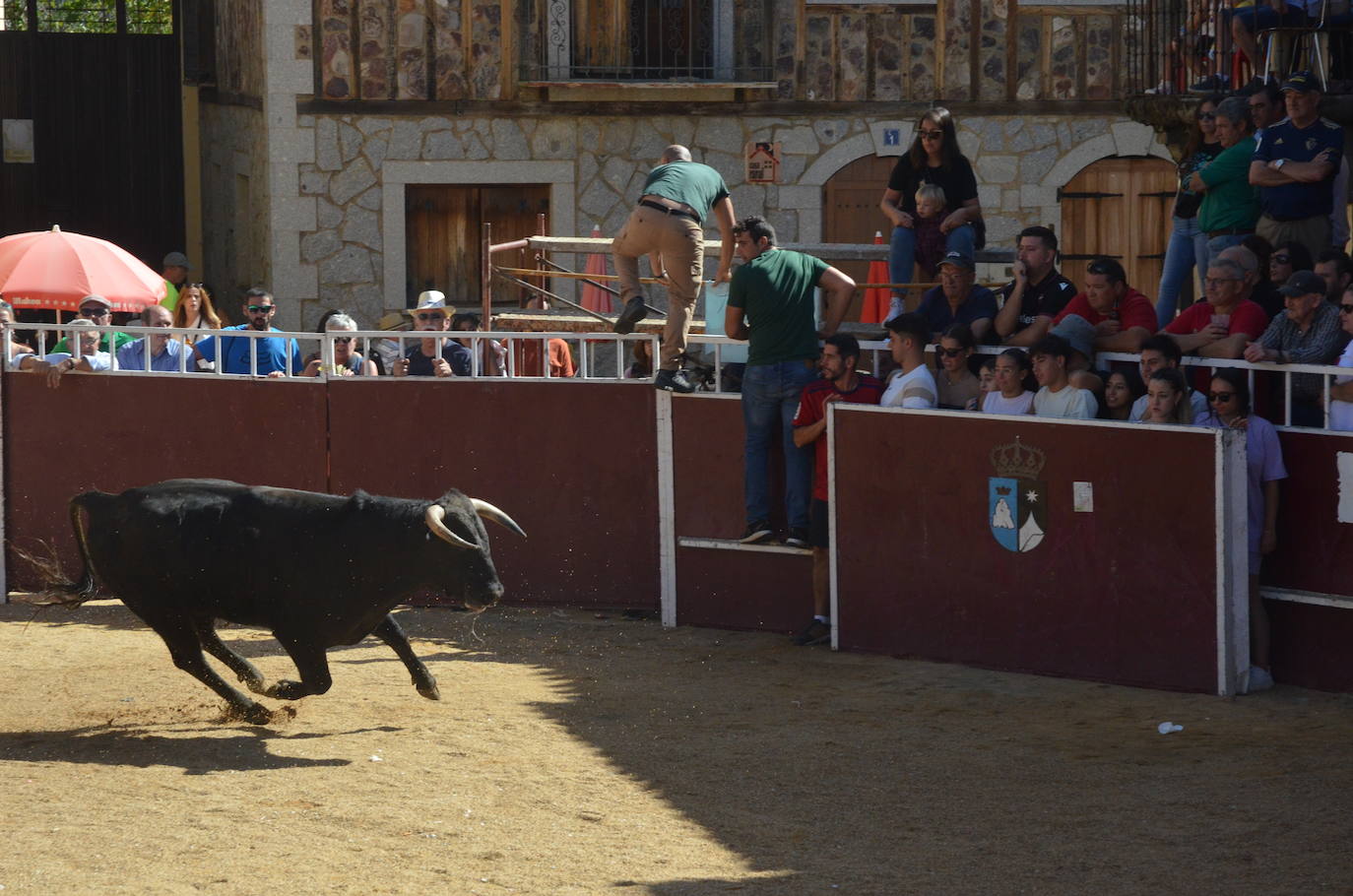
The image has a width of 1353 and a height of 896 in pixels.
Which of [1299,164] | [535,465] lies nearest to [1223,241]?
[1299,164]

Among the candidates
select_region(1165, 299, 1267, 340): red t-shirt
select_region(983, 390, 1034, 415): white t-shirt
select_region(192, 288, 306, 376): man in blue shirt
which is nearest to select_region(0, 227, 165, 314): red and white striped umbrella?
select_region(192, 288, 306, 376): man in blue shirt

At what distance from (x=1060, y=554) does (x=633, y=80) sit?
10561 millimetres

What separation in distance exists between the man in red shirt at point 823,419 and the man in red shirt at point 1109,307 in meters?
1.11

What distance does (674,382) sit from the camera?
36.5 ft

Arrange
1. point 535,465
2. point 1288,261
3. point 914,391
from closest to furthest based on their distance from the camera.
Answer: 1. point 1288,261
2. point 914,391
3. point 535,465

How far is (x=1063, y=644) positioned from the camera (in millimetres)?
9820

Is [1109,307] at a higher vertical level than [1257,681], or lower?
higher

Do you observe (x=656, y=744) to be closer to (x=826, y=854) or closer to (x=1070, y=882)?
(x=826, y=854)

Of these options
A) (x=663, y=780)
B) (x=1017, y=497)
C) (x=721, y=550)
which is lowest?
(x=663, y=780)

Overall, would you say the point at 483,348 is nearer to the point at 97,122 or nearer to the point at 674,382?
the point at 674,382

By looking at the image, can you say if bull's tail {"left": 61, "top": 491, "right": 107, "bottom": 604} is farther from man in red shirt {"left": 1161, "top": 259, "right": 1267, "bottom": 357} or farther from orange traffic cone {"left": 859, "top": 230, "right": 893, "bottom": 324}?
orange traffic cone {"left": 859, "top": 230, "right": 893, "bottom": 324}

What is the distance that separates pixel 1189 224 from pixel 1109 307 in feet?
6.27

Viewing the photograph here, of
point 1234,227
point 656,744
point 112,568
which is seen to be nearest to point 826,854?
point 656,744

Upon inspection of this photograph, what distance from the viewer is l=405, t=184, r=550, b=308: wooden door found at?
64.1ft
